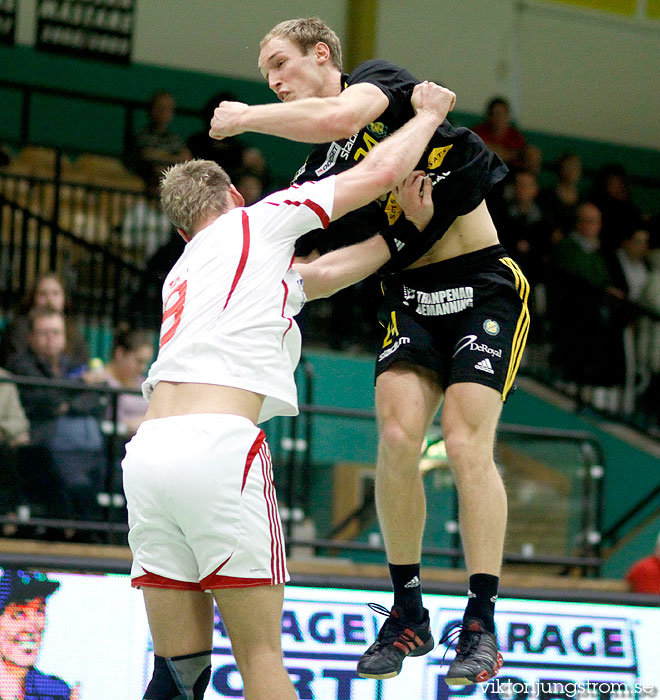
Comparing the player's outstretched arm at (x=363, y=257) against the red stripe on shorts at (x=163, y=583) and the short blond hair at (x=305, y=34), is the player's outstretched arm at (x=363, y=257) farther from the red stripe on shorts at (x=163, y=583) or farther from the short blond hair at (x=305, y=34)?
the red stripe on shorts at (x=163, y=583)

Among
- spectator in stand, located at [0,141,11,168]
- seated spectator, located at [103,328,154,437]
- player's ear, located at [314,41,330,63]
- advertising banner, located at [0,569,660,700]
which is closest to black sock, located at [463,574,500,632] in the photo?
advertising banner, located at [0,569,660,700]

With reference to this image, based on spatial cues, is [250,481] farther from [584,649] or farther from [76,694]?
[584,649]

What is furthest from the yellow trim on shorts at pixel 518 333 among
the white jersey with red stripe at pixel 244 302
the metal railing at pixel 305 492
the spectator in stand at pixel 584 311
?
the spectator in stand at pixel 584 311

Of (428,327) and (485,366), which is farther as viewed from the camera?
(428,327)

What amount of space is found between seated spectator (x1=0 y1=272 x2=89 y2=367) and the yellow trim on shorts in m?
3.90

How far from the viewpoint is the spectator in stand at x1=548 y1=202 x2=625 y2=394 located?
33.5 ft

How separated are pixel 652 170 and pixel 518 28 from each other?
94.5 inches

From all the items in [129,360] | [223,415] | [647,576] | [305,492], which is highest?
[223,415]

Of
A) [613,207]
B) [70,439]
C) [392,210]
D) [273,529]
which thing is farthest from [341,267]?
[613,207]

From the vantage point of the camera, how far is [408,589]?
156 inches

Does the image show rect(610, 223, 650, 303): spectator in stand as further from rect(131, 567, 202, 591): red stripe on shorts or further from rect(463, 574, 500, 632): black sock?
rect(131, 567, 202, 591): red stripe on shorts

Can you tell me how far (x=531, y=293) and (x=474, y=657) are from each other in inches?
273

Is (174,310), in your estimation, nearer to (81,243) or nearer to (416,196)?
(416,196)

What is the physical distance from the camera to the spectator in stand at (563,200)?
11092 millimetres
